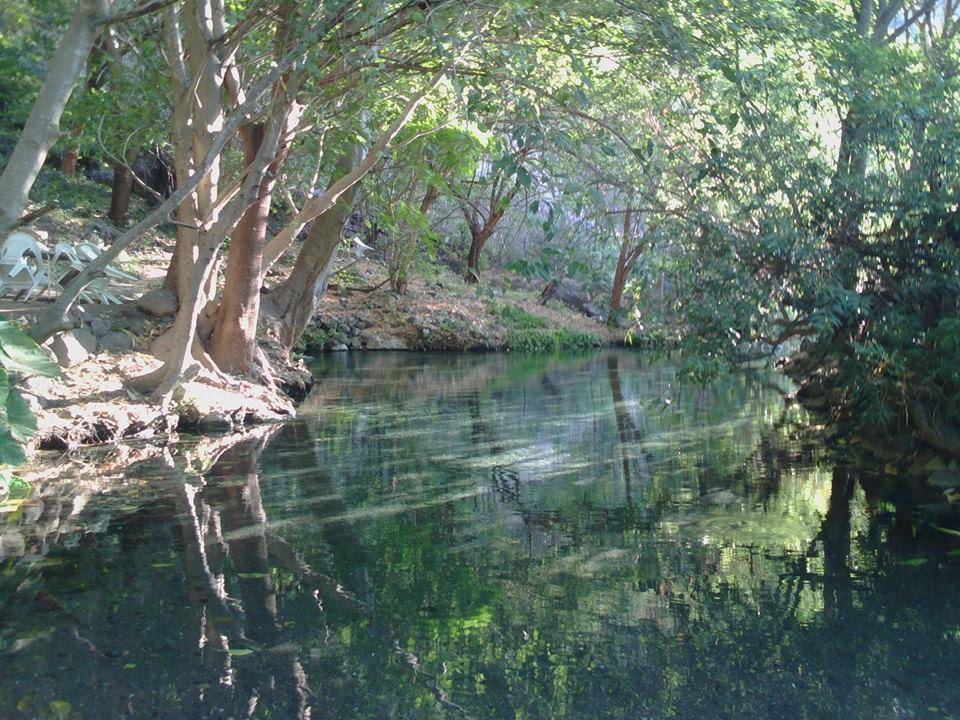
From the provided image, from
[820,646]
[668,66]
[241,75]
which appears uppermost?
[241,75]

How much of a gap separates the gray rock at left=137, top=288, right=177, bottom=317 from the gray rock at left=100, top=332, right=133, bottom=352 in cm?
130

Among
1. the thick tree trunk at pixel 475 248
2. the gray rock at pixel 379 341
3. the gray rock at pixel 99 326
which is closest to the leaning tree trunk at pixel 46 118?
the gray rock at pixel 99 326

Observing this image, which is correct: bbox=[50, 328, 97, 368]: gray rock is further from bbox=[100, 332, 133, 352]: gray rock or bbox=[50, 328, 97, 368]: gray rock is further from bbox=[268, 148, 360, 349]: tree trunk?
bbox=[268, 148, 360, 349]: tree trunk

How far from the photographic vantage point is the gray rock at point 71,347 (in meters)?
13.4

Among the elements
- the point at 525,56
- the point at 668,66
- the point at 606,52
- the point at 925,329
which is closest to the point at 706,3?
the point at 668,66

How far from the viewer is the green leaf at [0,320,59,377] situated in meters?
7.17

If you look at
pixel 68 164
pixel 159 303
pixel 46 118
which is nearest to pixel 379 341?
pixel 68 164

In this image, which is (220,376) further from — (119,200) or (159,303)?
(119,200)

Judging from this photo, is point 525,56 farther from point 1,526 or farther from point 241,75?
point 241,75

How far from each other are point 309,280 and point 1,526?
1195 centimetres

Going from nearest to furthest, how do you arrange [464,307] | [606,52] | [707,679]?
1. [707,679]
2. [606,52]
3. [464,307]

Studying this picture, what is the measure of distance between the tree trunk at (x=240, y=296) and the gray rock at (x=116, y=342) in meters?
1.43

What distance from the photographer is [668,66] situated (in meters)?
9.55

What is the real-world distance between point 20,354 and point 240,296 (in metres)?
8.03
